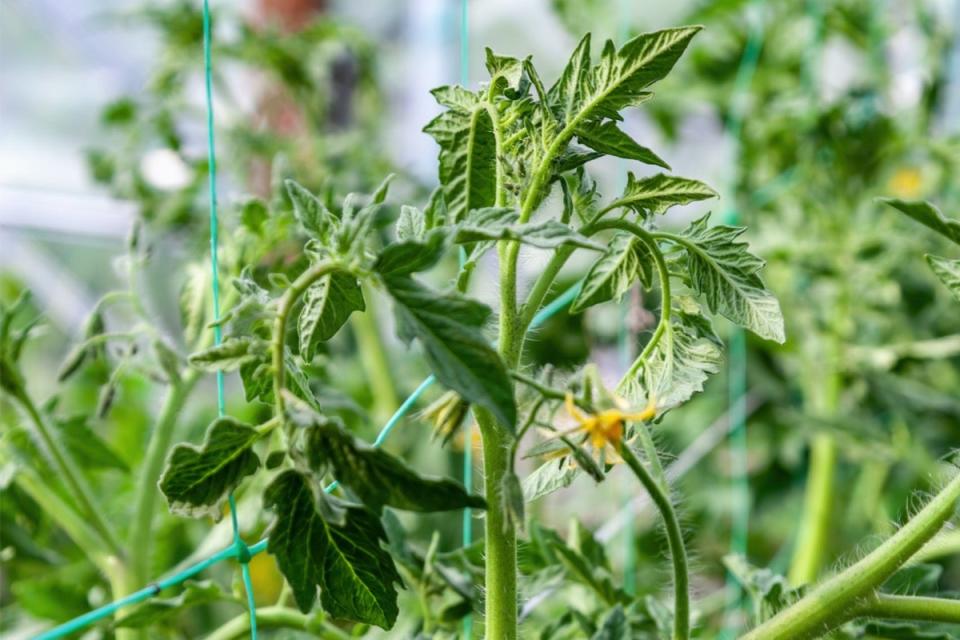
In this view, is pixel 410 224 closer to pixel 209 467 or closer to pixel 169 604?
pixel 209 467

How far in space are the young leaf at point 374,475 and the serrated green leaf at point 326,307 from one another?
0.26ft

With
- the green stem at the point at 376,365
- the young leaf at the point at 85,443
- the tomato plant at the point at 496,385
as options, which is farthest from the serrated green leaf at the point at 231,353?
the green stem at the point at 376,365

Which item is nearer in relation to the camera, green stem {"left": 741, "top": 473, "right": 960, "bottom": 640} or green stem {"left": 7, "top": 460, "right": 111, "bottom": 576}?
green stem {"left": 741, "top": 473, "right": 960, "bottom": 640}

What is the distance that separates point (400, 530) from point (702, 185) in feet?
0.78

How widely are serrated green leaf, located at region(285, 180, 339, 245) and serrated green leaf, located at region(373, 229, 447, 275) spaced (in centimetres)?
6

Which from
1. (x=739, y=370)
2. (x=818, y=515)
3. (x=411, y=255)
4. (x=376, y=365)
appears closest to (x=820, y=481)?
(x=818, y=515)

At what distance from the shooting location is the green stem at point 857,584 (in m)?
0.47

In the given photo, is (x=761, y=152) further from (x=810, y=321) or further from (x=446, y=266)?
(x=446, y=266)

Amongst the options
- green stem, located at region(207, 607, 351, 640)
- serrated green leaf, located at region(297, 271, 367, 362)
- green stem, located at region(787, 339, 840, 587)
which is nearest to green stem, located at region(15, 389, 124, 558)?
green stem, located at region(207, 607, 351, 640)

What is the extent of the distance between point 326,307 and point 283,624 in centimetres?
23

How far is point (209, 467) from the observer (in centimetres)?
41

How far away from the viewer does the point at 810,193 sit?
128 centimetres

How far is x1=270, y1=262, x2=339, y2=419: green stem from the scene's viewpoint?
0.38m

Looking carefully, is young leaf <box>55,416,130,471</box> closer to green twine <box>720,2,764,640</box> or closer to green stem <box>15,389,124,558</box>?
green stem <box>15,389,124,558</box>
